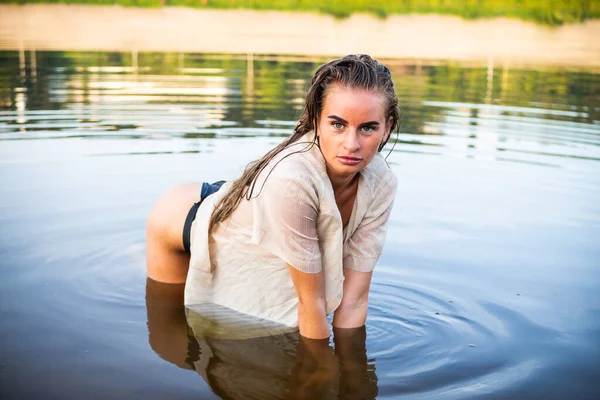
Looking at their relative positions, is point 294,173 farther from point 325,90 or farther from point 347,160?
point 325,90

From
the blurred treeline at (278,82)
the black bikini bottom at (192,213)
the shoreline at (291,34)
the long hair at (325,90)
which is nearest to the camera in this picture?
the long hair at (325,90)

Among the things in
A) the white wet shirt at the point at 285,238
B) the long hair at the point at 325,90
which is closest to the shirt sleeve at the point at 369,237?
the white wet shirt at the point at 285,238

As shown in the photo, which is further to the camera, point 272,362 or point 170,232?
point 170,232

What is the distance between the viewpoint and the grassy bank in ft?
87.8

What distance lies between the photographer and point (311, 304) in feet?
11.3

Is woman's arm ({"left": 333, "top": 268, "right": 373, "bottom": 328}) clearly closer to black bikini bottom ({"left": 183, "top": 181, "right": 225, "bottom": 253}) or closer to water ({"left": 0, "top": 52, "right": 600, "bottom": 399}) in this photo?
water ({"left": 0, "top": 52, "right": 600, "bottom": 399})

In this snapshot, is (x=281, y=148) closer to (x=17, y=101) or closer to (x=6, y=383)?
(x=6, y=383)

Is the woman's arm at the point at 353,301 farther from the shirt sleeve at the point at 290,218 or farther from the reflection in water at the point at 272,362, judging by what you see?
the shirt sleeve at the point at 290,218

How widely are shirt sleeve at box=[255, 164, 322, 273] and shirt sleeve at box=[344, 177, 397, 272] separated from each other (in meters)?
0.40

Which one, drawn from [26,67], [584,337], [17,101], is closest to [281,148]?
[584,337]

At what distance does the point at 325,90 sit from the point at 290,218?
0.58 metres

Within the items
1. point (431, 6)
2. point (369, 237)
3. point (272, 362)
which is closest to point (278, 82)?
point (369, 237)

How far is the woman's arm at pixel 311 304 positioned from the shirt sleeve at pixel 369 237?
0.31 m

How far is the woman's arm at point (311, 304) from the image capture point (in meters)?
3.34
